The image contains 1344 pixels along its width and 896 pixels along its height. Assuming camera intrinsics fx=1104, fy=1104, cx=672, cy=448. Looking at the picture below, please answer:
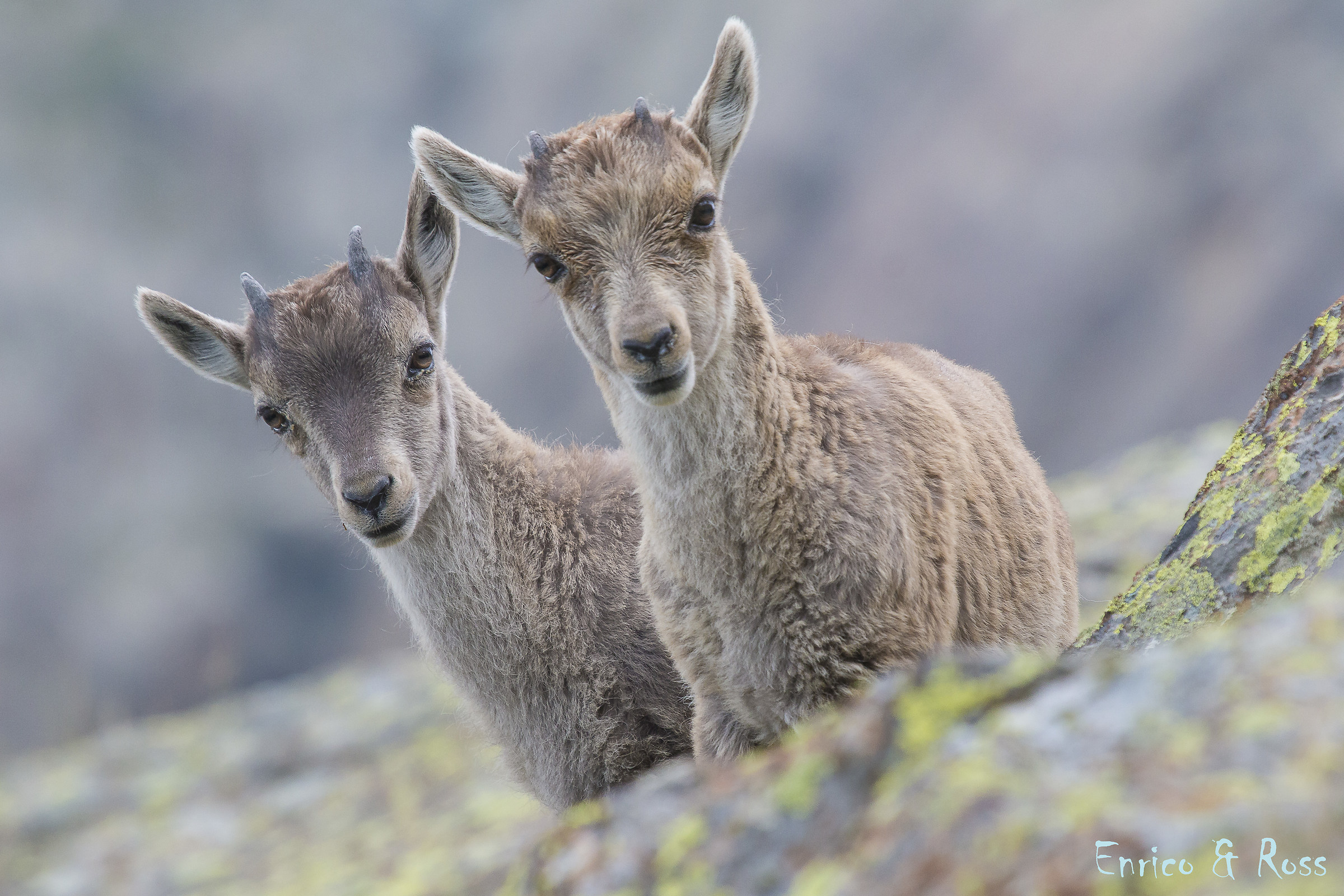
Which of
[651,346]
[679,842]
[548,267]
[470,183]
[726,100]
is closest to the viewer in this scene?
[679,842]

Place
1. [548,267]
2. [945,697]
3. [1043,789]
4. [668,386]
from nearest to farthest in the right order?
[1043,789]
[945,697]
[668,386]
[548,267]

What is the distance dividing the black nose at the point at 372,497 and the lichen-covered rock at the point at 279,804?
6.71 ft

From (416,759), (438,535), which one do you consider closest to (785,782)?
(438,535)

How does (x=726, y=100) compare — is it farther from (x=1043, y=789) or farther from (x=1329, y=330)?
(x=1043, y=789)

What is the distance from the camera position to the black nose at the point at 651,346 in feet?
16.4

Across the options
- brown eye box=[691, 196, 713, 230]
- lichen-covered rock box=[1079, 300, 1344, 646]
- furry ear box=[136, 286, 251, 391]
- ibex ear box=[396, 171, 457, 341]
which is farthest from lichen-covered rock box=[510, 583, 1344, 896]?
furry ear box=[136, 286, 251, 391]

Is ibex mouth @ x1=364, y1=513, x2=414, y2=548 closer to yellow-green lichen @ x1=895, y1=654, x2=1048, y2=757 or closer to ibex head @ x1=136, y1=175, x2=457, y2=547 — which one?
ibex head @ x1=136, y1=175, x2=457, y2=547

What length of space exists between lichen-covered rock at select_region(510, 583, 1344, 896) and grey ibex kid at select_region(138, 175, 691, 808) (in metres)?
3.12

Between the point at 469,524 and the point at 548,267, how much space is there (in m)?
1.93

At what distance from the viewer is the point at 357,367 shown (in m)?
6.70

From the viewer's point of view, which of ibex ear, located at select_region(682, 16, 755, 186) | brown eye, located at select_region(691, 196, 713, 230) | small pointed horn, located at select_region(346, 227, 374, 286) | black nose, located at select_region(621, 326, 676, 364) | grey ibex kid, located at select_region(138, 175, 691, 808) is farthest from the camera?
small pointed horn, located at select_region(346, 227, 374, 286)

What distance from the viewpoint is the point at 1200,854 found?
2.12 meters

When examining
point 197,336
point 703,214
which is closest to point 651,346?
point 703,214

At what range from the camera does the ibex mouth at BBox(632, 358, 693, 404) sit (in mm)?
5141
